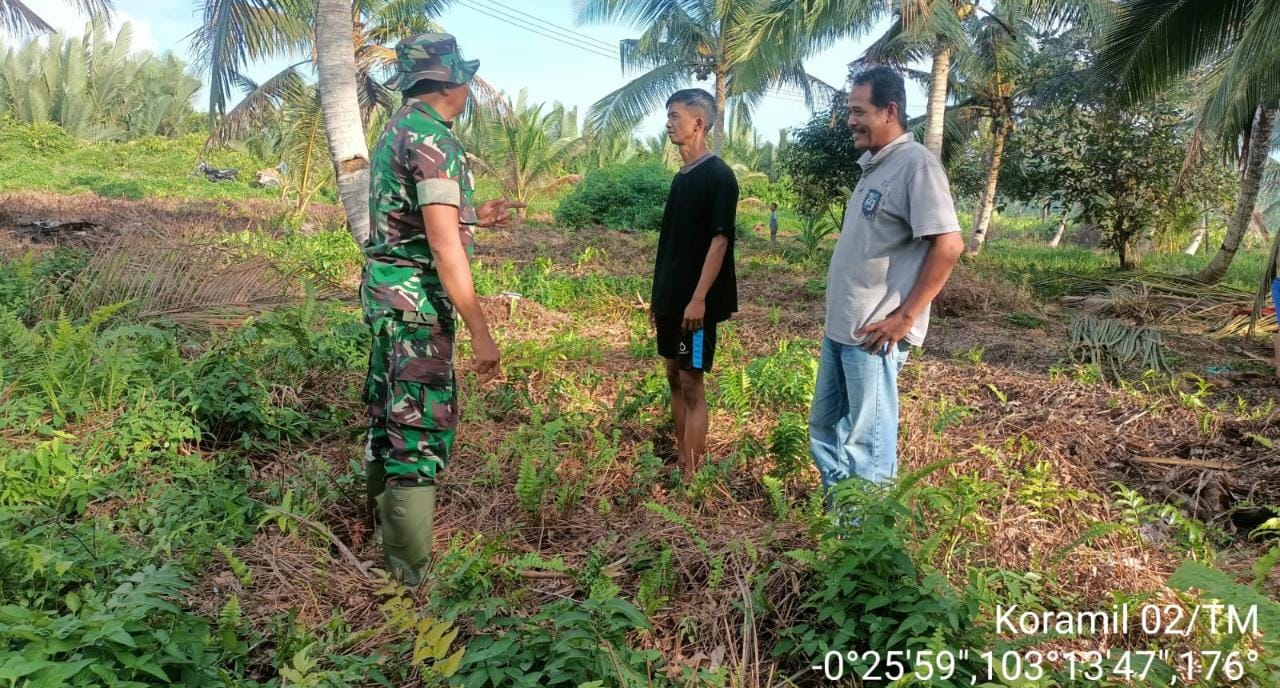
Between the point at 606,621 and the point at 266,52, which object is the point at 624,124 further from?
the point at 606,621

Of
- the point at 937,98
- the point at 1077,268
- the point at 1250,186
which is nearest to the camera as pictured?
the point at 1250,186

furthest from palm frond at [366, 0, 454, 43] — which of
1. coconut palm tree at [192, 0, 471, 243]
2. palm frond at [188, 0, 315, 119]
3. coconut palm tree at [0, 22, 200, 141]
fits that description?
coconut palm tree at [0, 22, 200, 141]

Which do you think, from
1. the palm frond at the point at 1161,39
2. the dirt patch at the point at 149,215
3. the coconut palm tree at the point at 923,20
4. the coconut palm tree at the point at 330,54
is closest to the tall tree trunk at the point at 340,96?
the coconut palm tree at the point at 330,54

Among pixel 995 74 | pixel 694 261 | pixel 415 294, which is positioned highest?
pixel 995 74

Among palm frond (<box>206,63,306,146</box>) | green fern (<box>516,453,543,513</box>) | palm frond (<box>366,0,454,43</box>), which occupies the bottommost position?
green fern (<box>516,453,543,513</box>)

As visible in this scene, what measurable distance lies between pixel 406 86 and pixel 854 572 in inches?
80.9

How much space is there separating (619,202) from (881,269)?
1454 cm

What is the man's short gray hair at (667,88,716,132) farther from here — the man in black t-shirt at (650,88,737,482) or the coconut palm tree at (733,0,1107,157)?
the coconut palm tree at (733,0,1107,157)

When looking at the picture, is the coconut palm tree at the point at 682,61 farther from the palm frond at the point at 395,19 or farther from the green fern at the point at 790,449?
the green fern at the point at 790,449

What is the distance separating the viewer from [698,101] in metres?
3.16

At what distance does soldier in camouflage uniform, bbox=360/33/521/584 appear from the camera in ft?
7.95

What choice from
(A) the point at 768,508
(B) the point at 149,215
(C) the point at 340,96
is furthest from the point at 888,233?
(B) the point at 149,215

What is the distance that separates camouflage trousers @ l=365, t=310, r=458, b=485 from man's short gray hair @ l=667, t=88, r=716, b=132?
55.1 inches

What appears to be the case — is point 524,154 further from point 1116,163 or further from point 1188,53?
point 1188,53
